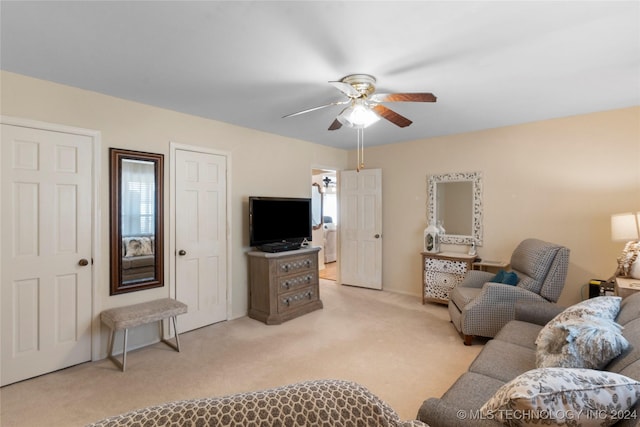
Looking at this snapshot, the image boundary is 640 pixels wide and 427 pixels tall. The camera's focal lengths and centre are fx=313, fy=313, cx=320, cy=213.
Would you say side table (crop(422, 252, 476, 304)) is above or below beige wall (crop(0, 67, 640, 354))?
below

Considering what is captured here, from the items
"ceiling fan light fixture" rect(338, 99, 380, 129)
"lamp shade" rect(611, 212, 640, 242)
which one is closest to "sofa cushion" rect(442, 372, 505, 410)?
"ceiling fan light fixture" rect(338, 99, 380, 129)

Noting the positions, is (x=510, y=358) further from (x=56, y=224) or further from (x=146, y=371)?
(x=56, y=224)

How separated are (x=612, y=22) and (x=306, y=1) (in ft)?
5.78

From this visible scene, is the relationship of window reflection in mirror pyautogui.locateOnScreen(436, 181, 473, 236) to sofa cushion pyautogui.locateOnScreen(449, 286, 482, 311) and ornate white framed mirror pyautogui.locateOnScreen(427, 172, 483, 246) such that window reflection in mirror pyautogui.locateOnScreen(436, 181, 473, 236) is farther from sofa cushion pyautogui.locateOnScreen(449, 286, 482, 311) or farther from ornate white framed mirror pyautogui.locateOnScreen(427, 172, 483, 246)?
sofa cushion pyautogui.locateOnScreen(449, 286, 482, 311)

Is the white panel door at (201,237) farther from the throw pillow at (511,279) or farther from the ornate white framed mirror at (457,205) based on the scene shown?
the throw pillow at (511,279)

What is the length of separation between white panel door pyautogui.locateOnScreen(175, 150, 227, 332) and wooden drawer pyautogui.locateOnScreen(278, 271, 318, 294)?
71 cm

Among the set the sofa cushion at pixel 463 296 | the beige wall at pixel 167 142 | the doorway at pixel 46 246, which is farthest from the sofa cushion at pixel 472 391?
the doorway at pixel 46 246

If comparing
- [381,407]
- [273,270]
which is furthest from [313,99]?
[381,407]

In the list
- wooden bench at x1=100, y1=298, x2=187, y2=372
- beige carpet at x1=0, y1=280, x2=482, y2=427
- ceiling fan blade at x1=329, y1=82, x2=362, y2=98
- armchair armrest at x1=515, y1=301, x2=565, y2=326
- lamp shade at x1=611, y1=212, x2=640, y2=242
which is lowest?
beige carpet at x1=0, y1=280, x2=482, y2=427

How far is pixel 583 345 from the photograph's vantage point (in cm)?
139

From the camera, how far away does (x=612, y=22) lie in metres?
1.80

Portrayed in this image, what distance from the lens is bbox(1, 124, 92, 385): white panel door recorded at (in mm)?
2438

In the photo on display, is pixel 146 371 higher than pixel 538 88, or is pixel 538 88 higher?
pixel 538 88

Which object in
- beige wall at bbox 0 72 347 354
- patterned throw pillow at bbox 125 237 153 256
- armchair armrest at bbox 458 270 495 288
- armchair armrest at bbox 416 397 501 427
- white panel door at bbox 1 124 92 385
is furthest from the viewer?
armchair armrest at bbox 458 270 495 288
